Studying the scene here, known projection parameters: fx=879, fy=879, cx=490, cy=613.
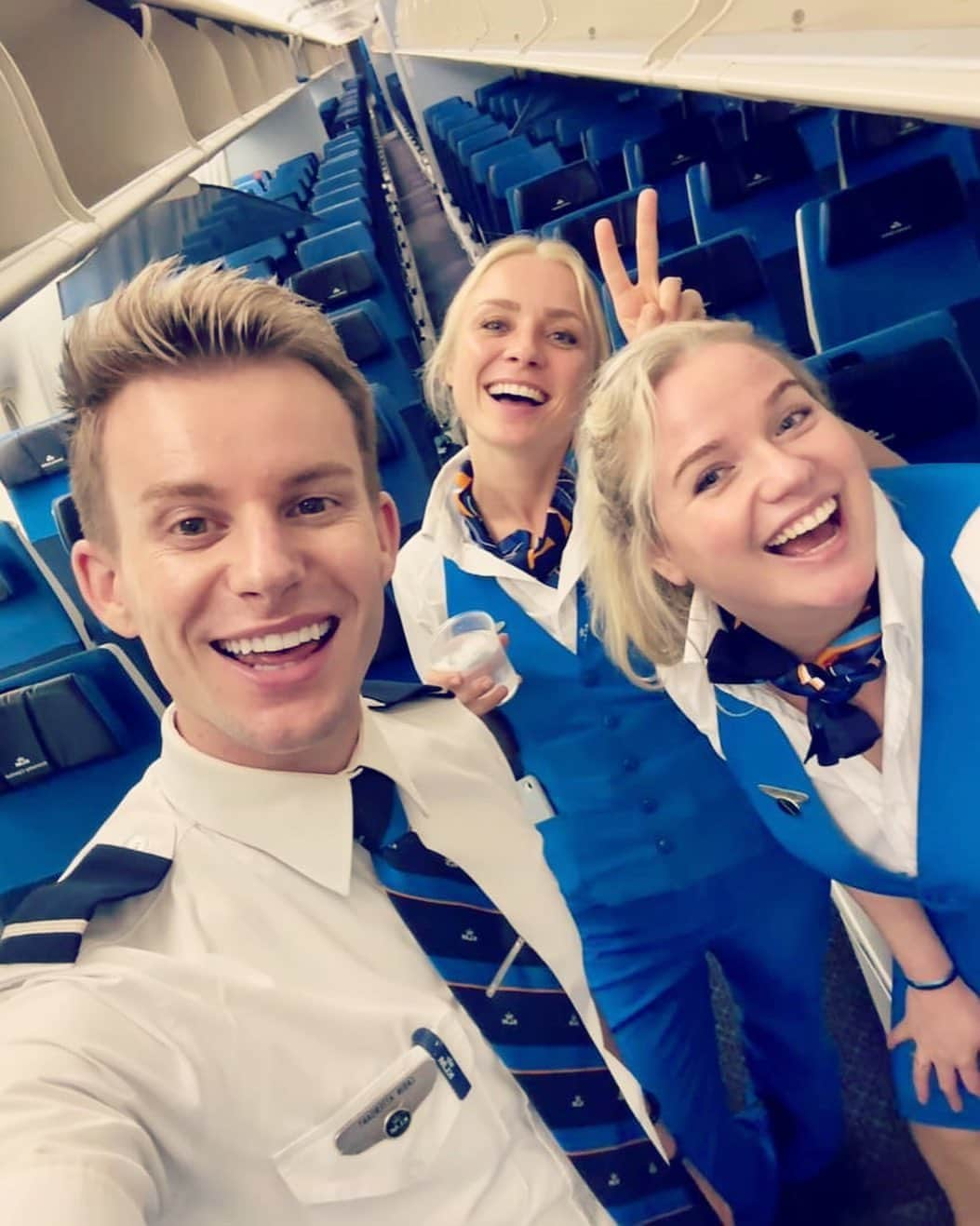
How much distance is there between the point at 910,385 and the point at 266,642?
4.91 feet

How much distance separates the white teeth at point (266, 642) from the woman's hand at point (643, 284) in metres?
0.93

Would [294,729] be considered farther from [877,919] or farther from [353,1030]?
[877,919]

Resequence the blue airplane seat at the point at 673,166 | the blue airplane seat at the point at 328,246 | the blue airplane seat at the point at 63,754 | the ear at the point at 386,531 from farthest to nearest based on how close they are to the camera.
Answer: the blue airplane seat at the point at 328,246 → the blue airplane seat at the point at 673,166 → the blue airplane seat at the point at 63,754 → the ear at the point at 386,531

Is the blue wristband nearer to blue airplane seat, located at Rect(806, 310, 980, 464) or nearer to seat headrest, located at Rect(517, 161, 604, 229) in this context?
blue airplane seat, located at Rect(806, 310, 980, 464)

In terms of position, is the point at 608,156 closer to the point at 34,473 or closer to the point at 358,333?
the point at 358,333

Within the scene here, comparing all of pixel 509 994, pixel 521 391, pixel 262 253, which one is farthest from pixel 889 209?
pixel 262 253

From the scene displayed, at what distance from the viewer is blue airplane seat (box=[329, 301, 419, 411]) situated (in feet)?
10.9

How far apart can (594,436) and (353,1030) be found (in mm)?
894

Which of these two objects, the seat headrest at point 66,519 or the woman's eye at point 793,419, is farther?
the seat headrest at point 66,519

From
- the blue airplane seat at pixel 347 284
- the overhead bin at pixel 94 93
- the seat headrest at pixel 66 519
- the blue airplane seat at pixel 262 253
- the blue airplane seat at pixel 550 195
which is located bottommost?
the seat headrest at pixel 66 519

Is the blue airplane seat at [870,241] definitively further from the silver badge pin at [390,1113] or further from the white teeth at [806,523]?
the silver badge pin at [390,1113]

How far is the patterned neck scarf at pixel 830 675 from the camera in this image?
3.80 feet

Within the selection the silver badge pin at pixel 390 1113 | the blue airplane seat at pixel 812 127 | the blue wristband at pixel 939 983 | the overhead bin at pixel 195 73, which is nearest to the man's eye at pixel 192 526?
the silver badge pin at pixel 390 1113

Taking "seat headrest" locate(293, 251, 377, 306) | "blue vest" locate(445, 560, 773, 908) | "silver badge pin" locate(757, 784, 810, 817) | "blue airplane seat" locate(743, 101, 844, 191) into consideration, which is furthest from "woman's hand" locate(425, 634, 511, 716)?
"blue airplane seat" locate(743, 101, 844, 191)
